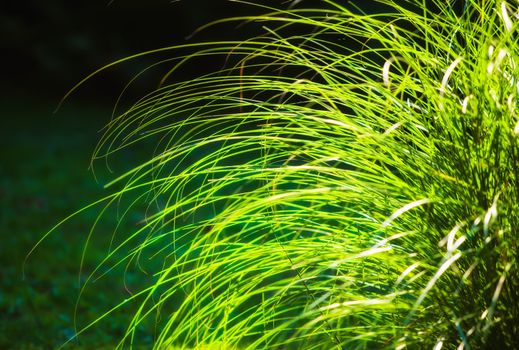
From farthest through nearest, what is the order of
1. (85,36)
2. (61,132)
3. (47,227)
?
(85,36) → (61,132) → (47,227)

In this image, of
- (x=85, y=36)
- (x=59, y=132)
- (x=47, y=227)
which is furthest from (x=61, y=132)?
(x=47, y=227)

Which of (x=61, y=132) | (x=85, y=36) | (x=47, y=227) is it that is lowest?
(x=61, y=132)

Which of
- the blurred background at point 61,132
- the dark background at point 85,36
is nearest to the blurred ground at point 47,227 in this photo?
the blurred background at point 61,132

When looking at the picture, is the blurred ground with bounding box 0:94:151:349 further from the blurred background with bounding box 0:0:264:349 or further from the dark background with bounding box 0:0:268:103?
the dark background with bounding box 0:0:268:103

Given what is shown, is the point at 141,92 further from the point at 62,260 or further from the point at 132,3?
the point at 62,260

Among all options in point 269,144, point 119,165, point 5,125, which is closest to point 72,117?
point 5,125

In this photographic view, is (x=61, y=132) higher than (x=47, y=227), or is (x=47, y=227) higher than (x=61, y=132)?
(x=47, y=227)

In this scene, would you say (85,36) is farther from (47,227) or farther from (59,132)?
(47,227)

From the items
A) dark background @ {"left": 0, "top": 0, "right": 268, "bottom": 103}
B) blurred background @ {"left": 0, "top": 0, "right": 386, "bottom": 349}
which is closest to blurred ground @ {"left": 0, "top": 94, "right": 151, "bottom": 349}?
blurred background @ {"left": 0, "top": 0, "right": 386, "bottom": 349}

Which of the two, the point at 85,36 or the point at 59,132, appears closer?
the point at 59,132
